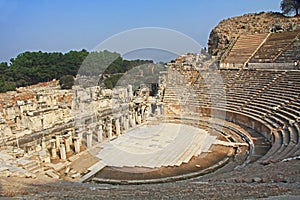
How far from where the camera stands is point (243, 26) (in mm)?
37312

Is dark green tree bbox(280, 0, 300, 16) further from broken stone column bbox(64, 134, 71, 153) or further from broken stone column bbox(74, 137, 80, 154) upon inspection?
broken stone column bbox(64, 134, 71, 153)

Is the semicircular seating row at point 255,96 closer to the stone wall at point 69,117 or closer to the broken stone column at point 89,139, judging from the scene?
the stone wall at point 69,117

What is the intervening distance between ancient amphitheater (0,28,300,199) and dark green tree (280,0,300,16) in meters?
18.2

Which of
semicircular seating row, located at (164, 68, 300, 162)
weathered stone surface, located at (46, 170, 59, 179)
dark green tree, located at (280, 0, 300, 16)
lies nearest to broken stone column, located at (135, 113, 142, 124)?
semicircular seating row, located at (164, 68, 300, 162)

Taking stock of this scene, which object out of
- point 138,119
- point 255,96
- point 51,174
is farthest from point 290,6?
point 51,174

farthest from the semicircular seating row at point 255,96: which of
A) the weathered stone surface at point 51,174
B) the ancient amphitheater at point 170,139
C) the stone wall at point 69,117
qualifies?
the weathered stone surface at point 51,174

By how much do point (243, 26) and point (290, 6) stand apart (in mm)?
8478

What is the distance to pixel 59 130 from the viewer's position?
49.6ft

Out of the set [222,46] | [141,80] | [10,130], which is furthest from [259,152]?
[222,46]

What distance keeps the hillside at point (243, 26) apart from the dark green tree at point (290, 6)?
1310mm

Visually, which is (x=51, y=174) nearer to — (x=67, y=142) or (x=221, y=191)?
(x=67, y=142)

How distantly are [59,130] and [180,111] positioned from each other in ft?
31.6

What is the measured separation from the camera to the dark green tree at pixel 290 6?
38875 mm

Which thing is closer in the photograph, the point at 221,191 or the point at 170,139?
the point at 221,191
